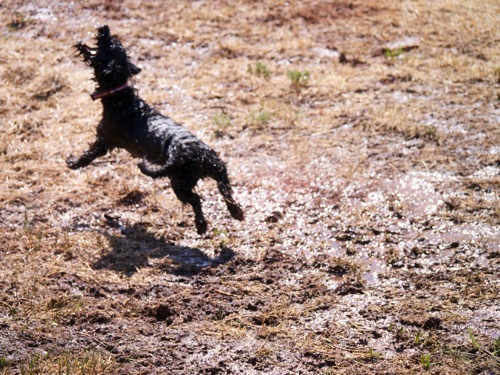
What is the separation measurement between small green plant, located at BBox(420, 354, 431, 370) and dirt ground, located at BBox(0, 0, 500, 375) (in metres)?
0.02

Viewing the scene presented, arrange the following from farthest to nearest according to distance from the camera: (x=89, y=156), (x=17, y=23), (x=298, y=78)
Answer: (x=17, y=23) < (x=298, y=78) < (x=89, y=156)

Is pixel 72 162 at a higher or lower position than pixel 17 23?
lower

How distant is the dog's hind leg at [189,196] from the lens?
5.39 metres

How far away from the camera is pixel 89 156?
245 inches

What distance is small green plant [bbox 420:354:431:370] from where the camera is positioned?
4.15 metres

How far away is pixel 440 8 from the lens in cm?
982

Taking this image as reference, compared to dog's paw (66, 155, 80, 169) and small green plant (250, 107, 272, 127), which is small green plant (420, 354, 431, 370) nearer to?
dog's paw (66, 155, 80, 169)

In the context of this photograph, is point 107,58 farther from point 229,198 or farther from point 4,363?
point 4,363

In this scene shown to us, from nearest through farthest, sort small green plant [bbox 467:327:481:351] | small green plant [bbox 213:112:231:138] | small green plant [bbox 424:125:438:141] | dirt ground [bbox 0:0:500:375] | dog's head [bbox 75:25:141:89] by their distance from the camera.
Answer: small green plant [bbox 467:327:481:351] < dirt ground [bbox 0:0:500:375] < dog's head [bbox 75:25:141:89] < small green plant [bbox 424:125:438:141] < small green plant [bbox 213:112:231:138]

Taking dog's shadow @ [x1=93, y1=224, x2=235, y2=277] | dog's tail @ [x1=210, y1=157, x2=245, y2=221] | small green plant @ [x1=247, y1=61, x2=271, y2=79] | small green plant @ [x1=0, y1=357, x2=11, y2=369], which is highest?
dog's tail @ [x1=210, y1=157, x2=245, y2=221]

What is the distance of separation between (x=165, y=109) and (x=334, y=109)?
6.14ft

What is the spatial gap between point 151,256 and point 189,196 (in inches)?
21.6

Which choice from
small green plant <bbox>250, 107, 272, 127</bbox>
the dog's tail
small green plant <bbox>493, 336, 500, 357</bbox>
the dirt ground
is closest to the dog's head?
the dirt ground

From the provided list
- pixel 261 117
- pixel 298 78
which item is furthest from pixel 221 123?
pixel 298 78
